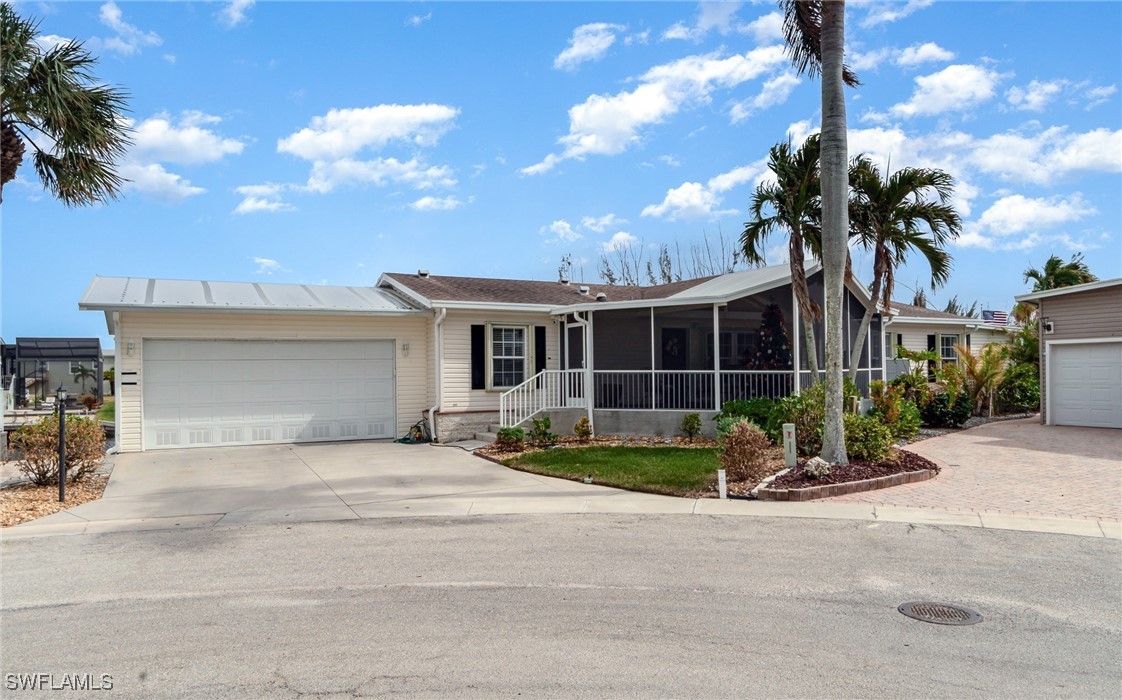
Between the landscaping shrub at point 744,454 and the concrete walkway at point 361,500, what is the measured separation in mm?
962

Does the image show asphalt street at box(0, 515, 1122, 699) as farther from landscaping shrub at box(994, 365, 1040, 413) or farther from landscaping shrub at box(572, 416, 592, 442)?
landscaping shrub at box(994, 365, 1040, 413)

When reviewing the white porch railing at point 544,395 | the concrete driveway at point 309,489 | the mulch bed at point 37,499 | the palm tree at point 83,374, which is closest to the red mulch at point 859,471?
the concrete driveway at point 309,489

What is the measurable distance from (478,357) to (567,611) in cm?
1193

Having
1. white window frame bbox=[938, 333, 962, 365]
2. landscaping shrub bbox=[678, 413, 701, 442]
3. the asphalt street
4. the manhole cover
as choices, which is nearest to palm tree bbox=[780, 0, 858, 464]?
the asphalt street

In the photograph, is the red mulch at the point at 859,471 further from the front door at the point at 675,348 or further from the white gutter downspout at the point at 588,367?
the front door at the point at 675,348

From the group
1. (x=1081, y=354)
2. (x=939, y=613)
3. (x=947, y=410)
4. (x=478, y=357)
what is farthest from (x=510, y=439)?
(x=1081, y=354)

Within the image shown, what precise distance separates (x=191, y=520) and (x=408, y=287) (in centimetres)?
953

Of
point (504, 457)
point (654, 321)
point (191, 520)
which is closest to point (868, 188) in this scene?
point (654, 321)

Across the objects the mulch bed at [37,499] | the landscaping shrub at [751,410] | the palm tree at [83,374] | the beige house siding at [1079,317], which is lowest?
the mulch bed at [37,499]

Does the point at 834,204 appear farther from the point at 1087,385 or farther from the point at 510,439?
the point at 1087,385

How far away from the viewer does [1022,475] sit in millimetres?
11062

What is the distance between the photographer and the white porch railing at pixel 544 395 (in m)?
16.1

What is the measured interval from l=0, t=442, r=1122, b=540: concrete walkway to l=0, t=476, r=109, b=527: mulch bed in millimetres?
219

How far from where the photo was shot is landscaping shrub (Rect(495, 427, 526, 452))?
14.1m
